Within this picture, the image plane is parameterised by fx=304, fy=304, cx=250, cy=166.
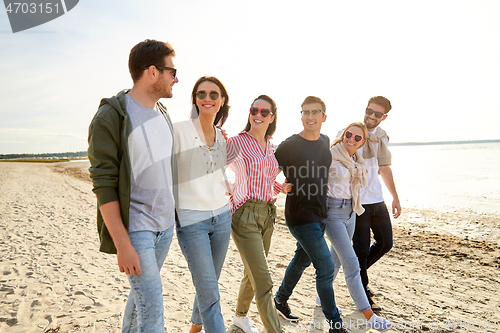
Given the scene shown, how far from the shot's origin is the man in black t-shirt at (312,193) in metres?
3.23

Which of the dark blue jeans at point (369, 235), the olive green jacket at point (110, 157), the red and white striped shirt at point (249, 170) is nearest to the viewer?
the olive green jacket at point (110, 157)

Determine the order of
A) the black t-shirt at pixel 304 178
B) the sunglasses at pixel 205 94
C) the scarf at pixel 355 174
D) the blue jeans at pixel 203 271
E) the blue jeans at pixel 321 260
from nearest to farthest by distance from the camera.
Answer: the blue jeans at pixel 203 271, the sunglasses at pixel 205 94, the blue jeans at pixel 321 260, the black t-shirt at pixel 304 178, the scarf at pixel 355 174

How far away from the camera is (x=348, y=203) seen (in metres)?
3.63

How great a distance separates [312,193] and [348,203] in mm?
602

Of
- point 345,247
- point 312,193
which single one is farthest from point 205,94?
point 345,247

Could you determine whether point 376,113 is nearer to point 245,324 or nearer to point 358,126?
point 358,126

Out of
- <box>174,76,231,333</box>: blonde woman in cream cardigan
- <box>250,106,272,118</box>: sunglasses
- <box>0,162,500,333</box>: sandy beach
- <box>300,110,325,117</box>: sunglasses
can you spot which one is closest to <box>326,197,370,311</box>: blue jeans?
<box>0,162,500,333</box>: sandy beach

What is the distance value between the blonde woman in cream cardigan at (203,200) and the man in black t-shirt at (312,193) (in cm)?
85

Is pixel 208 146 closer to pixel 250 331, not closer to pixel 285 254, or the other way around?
pixel 250 331

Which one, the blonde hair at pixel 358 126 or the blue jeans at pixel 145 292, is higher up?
the blonde hair at pixel 358 126

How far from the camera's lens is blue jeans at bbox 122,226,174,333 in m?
1.97

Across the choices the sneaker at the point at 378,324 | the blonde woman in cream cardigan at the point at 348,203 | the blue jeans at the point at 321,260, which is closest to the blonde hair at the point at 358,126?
the blonde woman in cream cardigan at the point at 348,203

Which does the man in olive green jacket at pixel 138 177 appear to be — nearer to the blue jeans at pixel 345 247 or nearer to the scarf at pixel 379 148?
the blue jeans at pixel 345 247

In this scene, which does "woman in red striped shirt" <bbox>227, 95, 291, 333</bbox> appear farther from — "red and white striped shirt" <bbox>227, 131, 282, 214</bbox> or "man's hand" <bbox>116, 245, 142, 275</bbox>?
"man's hand" <bbox>116, 245, 142, 275</bbox>
